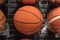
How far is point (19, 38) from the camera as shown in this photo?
1001 millimetres

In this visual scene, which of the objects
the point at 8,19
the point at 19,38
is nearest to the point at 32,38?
the point at 19,38

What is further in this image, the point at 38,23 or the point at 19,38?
the point at 19,38

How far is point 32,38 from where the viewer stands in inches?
38.9

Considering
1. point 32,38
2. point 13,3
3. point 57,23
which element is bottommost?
point 32,38

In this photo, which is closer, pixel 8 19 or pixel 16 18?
pixel 16 18

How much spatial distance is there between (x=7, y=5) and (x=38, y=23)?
0.25m

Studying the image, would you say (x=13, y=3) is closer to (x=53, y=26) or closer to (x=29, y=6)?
(x=29, y=6)

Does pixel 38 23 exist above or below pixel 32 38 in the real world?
above

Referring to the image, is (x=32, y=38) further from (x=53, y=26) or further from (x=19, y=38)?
(x=53, y=26)

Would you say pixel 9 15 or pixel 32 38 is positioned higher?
pixel 9 15

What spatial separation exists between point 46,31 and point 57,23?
0.18 metres

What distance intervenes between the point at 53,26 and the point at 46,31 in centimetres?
16

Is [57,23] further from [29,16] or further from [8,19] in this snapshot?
[8,19]

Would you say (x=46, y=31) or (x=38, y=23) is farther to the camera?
(x=46, y=31)
